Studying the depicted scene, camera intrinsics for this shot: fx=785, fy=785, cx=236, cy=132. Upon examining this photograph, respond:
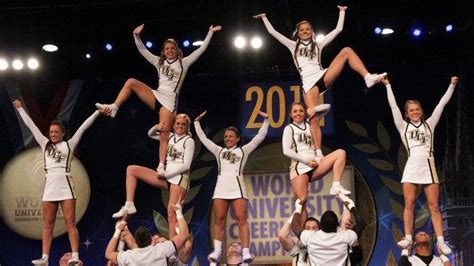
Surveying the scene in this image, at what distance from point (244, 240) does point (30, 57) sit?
219 inches

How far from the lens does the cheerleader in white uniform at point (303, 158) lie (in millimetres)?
8562

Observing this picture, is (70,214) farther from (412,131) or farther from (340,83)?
(340,83)

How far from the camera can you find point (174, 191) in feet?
30.1

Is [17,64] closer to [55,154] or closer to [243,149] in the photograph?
[55,154]

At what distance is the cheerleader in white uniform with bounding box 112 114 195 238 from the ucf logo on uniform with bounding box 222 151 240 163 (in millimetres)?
398

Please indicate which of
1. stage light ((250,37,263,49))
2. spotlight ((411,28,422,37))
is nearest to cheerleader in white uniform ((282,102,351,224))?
stage light ((250,37,263,49))

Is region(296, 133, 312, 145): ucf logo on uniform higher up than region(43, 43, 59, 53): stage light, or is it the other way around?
region(43, 43, 59, 53): stage light

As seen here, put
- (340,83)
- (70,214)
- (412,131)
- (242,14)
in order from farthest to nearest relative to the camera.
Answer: (340,83) → (242,14) → (70,214) → (412,131)

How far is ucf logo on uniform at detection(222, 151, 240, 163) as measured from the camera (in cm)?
911

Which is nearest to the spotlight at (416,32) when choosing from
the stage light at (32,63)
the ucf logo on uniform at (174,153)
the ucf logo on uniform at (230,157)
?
the ucf logo on uniform at (230,157)

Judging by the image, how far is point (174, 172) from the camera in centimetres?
919

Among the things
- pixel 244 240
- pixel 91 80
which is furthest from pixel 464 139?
pixel 91 80

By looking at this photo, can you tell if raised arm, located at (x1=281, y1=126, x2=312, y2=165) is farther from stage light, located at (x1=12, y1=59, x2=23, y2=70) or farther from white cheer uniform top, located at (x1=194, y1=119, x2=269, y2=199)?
stage light, located at (x1=12, y1=59, x2=23, y2=70)

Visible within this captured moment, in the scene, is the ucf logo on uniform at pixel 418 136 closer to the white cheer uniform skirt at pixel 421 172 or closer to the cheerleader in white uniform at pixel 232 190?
the white cheer uniform skirt at pixel 421 172
